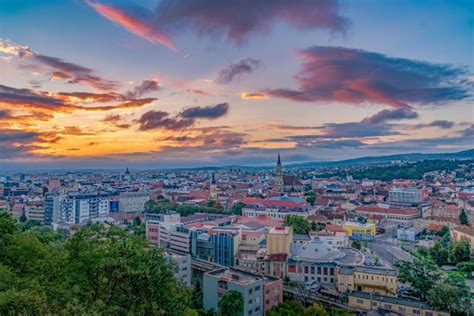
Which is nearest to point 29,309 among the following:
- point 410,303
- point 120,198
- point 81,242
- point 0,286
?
point 0,286

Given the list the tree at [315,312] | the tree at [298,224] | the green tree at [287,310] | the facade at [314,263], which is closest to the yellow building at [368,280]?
the facade at [314,263]

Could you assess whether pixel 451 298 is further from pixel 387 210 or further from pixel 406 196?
pixel 406 196

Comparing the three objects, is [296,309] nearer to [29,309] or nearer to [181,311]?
[181,311]

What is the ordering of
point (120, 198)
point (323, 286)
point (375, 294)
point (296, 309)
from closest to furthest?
point (296, 309) < point (375, 294) < point (323, 286) < point (120, 198)

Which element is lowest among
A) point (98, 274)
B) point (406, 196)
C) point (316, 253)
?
point (316, 253)

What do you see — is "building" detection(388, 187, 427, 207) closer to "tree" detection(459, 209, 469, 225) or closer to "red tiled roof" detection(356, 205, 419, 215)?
"red tiled roof" detection(356, 205, 419, 215)

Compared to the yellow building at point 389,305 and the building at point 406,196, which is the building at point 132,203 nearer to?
the building at point 406,196

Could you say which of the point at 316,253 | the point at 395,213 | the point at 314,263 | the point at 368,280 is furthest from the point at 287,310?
the point at 395,213
